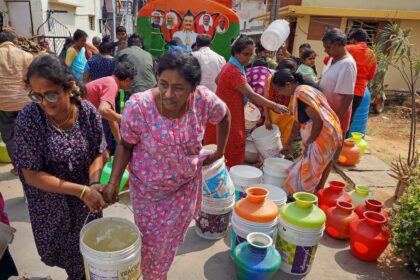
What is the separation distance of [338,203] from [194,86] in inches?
82.9

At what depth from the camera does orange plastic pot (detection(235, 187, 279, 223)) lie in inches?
98.7

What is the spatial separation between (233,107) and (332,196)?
1494 millimetres

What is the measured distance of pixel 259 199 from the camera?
254cm

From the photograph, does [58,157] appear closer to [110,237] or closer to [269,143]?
[110,237]

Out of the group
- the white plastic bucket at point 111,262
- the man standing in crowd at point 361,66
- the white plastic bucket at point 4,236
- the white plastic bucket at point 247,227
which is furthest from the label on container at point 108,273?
the man standing in crowd at point 361,66

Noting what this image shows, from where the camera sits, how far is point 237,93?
3.80m

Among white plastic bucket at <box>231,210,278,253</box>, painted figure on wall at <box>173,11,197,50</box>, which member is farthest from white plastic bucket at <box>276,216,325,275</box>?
painted figure on wall at <box>173,11,197,50</box>

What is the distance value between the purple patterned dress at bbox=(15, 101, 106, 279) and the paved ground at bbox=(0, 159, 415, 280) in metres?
0.74

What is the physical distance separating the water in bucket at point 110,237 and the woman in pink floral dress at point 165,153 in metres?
0.14

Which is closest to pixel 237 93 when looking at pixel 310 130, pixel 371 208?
pixel 310 130

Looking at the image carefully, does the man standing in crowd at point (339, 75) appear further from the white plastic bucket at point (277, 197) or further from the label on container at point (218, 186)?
the label on container at point (218, 186)

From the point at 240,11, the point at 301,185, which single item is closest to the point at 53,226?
the point at 301,185

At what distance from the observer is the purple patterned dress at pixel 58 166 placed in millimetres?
1647

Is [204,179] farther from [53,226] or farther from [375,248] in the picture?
[375,248]
